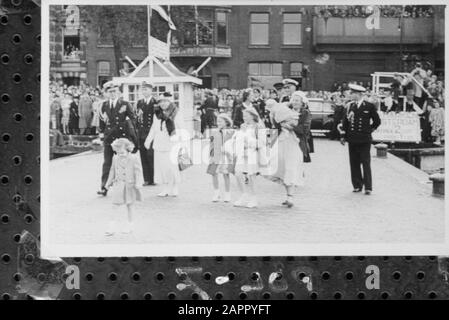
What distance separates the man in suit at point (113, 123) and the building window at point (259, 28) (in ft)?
1.98

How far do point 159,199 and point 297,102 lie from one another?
0.71 meters

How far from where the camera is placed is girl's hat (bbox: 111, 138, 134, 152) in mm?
3178

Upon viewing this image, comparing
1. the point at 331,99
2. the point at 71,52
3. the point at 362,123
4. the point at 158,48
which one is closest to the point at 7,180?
the point at 71,52

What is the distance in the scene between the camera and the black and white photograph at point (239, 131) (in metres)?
3.14

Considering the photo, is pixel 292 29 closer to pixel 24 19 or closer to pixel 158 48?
pixel 158 48

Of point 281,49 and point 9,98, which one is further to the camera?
point 281,49

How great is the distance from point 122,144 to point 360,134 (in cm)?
101

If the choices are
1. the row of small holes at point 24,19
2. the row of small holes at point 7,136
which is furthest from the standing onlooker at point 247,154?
the row of small holes at point 24,19

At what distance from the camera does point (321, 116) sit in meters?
3.17

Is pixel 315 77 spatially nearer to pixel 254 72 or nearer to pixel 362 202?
→ pixel 254 72

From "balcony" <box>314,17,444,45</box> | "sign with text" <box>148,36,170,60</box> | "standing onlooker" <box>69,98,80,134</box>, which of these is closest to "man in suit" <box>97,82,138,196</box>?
"standing onlooker" <box>69,98,80,134</box>

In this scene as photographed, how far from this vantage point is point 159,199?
3168 millimetres

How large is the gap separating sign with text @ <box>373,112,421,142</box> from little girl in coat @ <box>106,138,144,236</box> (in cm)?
102

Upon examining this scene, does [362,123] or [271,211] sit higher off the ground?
[362,123]
